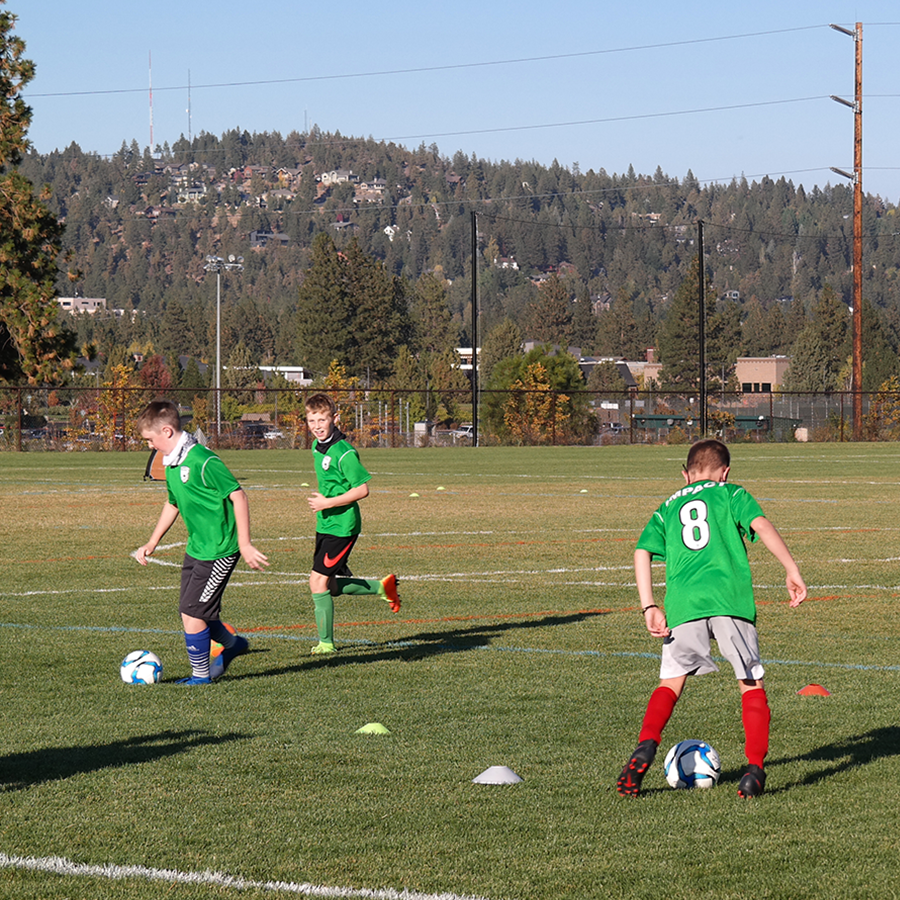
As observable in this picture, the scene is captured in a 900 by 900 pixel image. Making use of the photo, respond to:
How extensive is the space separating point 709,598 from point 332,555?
4.18m

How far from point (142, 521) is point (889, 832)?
16111mm

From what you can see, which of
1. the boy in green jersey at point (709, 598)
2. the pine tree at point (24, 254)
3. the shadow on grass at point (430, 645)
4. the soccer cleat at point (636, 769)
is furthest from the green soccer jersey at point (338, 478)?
the pine tree at point (24, 254)

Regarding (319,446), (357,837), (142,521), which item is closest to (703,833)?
(357,837)

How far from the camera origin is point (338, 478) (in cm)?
929

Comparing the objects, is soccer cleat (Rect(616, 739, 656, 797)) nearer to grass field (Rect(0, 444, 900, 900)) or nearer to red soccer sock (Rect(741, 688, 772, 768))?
grass field (Rect(0, 444, 900, 900))

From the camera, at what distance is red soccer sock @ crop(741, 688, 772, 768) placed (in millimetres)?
5531

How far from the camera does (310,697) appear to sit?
7.73 metres

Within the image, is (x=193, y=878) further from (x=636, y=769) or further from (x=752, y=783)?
(x=752, y=783)

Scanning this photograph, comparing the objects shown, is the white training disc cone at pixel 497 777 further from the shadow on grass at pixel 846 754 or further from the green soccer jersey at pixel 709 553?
the shadow on grass at pixel 846 754

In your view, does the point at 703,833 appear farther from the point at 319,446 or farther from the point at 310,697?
the point at 319,446

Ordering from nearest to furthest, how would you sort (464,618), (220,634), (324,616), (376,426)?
(220,634), (324,616), (464,618), (376,426)

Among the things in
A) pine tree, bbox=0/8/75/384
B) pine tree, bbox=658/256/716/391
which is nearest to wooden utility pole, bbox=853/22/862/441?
pine tree, bbox=0/8/75/384

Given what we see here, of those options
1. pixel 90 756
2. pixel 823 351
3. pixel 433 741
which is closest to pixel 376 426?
pixel 433 741

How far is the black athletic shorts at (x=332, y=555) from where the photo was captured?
9.32 metres
